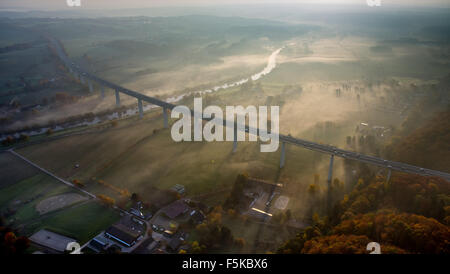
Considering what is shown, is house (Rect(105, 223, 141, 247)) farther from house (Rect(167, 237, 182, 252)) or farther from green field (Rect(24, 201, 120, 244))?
house (Rect(167, 237, 182, 252))

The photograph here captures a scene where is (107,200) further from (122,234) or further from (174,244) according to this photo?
(174,244)

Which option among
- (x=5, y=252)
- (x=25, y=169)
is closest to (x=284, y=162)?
(x=5, y=252)

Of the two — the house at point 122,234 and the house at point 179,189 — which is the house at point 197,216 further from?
the house at point 122,234

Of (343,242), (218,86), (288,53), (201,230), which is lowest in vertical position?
(201,230)

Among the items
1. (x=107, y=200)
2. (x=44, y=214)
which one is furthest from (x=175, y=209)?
(x=44, y=214)

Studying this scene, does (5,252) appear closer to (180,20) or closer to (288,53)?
(288,53)

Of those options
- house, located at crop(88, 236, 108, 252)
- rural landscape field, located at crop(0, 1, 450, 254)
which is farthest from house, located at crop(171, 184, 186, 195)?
house, located at crop(88, 236, 108, 252)

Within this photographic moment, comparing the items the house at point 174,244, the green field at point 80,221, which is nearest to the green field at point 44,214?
the green field at point 80,221
